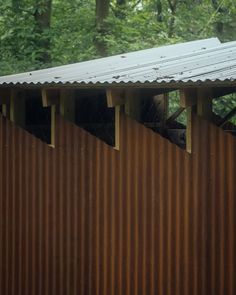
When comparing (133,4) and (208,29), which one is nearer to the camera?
(208,29)

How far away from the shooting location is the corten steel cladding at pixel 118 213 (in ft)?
18.6

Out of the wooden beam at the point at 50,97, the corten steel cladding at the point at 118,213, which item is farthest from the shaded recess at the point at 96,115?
the wooden beam at the point at 50,97

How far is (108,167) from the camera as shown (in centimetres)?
646

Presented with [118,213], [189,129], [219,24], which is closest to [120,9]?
[219,24]

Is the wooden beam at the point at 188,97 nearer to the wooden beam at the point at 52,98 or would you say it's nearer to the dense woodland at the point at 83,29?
the wooden beam at the point at 52,98

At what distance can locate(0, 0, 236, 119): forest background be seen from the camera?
1554 centimetres

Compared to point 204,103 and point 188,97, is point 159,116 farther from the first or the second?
point 188,97

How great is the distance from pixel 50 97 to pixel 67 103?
24 cm

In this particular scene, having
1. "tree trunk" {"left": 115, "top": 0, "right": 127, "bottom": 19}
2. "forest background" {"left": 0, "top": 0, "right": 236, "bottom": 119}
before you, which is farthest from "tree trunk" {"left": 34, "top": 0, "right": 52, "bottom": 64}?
"tree trunk" {"left": 115, "top": 0, "right": 127, "bottom": 19}

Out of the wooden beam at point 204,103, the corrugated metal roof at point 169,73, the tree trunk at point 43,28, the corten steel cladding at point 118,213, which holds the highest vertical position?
the tree trunk at point 43,28

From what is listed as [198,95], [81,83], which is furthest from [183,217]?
[81,83]

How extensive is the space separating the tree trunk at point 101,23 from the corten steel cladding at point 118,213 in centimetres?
915

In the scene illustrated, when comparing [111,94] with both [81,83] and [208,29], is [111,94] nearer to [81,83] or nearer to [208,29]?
[81,83]

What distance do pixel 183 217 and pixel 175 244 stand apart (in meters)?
0.30
